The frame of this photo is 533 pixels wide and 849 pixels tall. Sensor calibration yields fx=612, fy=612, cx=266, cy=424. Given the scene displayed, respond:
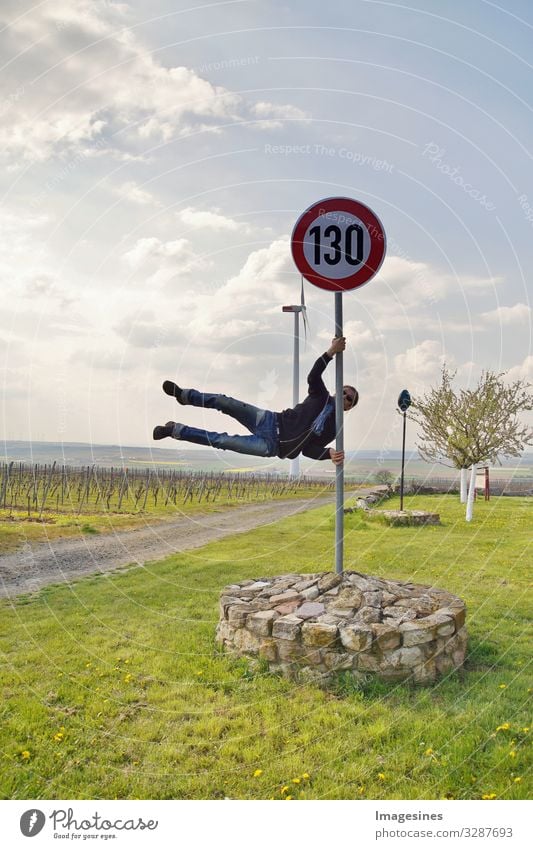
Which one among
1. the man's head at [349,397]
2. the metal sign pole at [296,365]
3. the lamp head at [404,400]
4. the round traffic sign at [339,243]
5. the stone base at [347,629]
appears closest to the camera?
the stone base at [347,629]

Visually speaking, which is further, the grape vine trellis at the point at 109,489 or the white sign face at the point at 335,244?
the grape vine trellis at the point at 109,489

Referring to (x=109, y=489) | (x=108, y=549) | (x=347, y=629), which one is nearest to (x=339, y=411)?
(x=347, y=629)

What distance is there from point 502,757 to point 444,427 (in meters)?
20.5

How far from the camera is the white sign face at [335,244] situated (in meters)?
7.89

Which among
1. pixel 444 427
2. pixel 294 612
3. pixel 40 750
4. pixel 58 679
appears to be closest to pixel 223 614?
pixel 294 612

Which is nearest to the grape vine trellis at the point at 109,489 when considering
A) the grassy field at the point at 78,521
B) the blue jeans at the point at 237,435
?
the grassy field at the point at 78,521

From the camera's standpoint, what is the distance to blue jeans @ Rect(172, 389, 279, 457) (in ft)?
24.6

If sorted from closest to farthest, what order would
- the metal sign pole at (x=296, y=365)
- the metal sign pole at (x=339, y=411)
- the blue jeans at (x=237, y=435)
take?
the blue jeans at (x=237, y=435), the metal sign pole at (x=339, y=411), the metal sign pole at (x=296, y=365)

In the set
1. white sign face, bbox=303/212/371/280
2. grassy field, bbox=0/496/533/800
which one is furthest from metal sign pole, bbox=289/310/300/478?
grassy field, bbox=0/496/533/800

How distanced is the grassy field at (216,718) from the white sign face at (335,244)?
16.7 feet

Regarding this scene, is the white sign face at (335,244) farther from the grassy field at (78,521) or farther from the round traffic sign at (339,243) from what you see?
the grassy field at (78,521)

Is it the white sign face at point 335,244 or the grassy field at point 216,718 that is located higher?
the white sign face at point 335,244

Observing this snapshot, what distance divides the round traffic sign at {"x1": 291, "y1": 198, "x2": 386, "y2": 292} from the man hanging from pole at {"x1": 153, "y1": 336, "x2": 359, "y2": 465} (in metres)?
0.86

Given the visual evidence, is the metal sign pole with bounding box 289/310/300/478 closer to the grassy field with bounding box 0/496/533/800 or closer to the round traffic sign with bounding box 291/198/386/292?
the round traffic sign with bounding box 291/198/386/292
